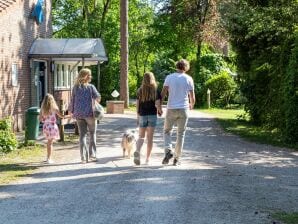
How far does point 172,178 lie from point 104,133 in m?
9.28

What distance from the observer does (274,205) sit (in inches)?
313

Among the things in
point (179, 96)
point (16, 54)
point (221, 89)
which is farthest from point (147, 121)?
point (221, 89)

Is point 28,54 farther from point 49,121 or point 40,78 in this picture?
point 49,121

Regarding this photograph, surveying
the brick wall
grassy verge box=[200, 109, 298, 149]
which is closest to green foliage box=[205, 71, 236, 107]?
grassy verge box=[200, 109, 298, 149]

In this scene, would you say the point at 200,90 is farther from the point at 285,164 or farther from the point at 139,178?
the point at 139,178

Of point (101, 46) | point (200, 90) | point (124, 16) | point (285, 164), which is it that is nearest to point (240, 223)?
point (285, 164)

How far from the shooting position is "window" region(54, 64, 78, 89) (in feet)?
83.3

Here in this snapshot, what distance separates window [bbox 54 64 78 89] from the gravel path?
12077 millimetres

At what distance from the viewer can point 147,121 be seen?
11.1m

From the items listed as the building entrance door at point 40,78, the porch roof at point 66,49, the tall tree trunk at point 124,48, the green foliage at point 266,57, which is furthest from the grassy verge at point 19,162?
the tall tree trunk at point 124,48

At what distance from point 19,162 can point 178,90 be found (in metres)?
3.82

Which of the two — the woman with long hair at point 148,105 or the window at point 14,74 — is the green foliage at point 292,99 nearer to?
the woman with long hair at point 148,105

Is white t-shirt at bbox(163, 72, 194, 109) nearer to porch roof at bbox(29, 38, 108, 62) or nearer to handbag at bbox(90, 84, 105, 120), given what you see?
handbag at bbox(90, 84, 105, 120)

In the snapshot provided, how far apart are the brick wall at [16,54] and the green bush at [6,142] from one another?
14.5 ft
